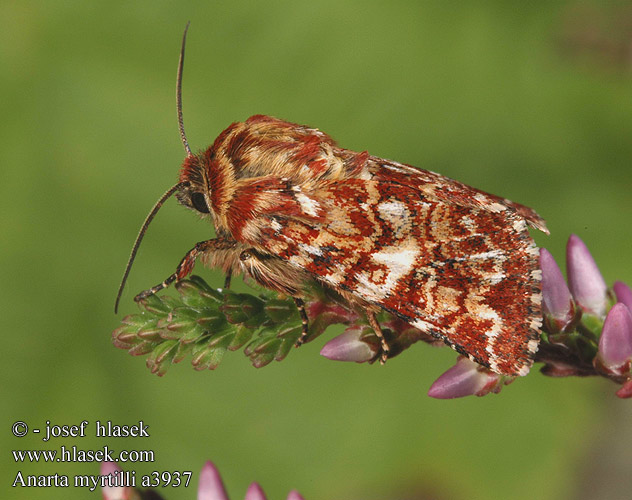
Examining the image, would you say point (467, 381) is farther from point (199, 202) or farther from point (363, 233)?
point (199, 202)

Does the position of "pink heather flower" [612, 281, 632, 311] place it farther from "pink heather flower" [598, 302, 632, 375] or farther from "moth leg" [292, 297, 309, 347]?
"moth leg" [292, 297, 309, 347]

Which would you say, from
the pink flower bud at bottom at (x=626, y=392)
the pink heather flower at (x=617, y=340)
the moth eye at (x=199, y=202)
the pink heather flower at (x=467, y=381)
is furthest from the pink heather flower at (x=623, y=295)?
the moth eye at (x=199, y=202)

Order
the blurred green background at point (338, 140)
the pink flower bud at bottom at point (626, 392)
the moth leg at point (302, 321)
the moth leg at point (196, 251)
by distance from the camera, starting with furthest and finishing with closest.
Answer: the blurred green background at point (338, 140), the moth leg at point (196, 251), the moth leg at point (302, 321), the pink flower bud at bottom at point (626, 392)

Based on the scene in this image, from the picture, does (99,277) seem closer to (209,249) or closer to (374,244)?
(209,249)

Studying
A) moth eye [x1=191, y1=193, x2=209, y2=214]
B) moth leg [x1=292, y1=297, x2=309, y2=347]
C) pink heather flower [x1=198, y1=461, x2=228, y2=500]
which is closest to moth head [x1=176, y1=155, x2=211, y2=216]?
moth eye [x1=191, y1=193, x2=209, y2=214]

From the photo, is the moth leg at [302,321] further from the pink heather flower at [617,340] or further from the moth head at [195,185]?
the pink heather flower at [617,340]
